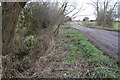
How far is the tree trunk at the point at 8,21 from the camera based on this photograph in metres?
2.81

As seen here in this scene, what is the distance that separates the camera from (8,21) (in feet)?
9.77

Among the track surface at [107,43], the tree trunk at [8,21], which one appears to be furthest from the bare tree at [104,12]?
the tree trunk at [8,21]

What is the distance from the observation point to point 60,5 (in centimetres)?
550

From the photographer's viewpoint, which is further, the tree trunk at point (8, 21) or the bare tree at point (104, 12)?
the bare tree at point (104, 12)

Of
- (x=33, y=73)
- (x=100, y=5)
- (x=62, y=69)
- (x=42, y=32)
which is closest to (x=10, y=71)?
(x=33, y=73)

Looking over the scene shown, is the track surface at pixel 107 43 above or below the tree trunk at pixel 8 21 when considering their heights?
below

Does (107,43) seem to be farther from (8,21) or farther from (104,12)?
(104,12)

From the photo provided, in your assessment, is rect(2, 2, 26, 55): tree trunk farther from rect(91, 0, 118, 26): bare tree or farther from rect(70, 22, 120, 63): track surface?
rect(91, 0, 118, 26): bare tree

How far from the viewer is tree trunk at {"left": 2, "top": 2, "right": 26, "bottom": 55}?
111 inches

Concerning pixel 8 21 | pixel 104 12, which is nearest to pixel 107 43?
pixel 8 21

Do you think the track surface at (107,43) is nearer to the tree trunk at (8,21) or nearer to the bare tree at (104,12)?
the tree trunk at (8,21)

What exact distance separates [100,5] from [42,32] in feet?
54.5

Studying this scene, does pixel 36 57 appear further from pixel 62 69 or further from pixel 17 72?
pixel 62 69

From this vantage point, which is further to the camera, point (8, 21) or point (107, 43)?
point (107, 43)
